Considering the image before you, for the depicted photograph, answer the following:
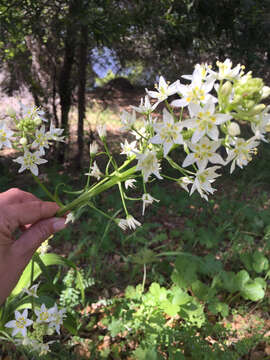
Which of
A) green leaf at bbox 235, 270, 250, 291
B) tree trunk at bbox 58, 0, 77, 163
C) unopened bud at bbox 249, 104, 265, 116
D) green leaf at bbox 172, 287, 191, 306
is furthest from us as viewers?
tree trunk at bbox 58, 0, 77, 163

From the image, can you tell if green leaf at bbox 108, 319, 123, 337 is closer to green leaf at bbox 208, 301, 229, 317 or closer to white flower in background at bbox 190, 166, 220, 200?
green leaf at bbox 208, 301, 229, 317

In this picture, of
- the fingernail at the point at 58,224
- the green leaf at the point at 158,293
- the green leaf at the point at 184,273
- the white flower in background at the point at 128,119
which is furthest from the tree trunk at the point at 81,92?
the fingernail at the point at 58,224

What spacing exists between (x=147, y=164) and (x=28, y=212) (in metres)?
0.65

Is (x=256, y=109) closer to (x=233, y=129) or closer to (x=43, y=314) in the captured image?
(x=233, y=129)

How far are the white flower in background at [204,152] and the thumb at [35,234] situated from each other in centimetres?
76

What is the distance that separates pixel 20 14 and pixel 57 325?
385 cm

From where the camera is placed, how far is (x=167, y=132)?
1.11m

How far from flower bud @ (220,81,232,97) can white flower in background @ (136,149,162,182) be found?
35 cm

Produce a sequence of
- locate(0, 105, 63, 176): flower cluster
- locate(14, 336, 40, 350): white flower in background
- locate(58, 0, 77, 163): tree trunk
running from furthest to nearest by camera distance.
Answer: locate(58, 0, 77, 163): tree trunk, locate(14, 336, 40, 350): white flower in background, locate(0, 105, 63, 176): flower cluster

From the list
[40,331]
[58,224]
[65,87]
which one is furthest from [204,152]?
[65,87]

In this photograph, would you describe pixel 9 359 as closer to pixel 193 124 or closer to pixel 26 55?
pixel 193 124

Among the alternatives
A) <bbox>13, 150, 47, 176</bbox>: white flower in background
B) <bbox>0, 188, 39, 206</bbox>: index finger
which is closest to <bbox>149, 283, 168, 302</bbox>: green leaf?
<bbox>0, 188, 39, 206</bbox>: index finger

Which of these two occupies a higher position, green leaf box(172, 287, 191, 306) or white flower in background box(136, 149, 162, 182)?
white flower in background box(136, 149, 162, 182)

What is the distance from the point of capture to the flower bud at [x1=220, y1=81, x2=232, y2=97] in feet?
3.43
